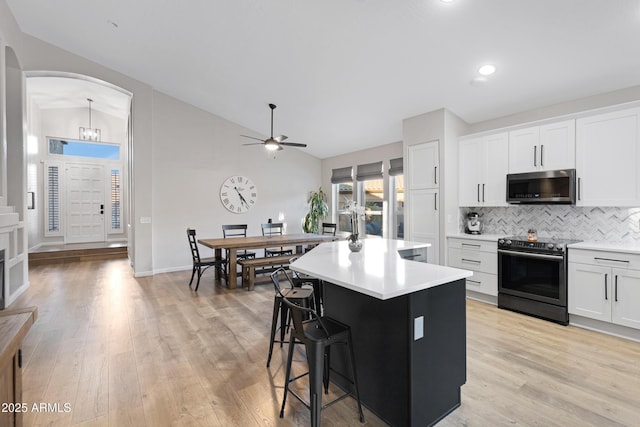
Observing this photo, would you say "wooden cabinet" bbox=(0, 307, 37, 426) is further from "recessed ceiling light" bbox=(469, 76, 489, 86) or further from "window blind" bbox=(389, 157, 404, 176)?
"window blind" bbox=(389, 157, 404, 176)

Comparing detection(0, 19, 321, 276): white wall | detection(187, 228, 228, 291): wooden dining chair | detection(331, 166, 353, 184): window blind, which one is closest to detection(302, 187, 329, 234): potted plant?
detection(331, 166, 353, 184): window blind

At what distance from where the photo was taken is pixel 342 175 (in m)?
7.61

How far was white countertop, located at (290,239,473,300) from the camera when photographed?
5.45 ft

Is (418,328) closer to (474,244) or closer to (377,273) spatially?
(377,273)

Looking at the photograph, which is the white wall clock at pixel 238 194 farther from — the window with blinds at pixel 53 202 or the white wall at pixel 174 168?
the window with blinds at pixel 53 202

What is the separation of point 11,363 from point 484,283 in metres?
4.60

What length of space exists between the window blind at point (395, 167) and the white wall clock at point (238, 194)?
10.4 feet

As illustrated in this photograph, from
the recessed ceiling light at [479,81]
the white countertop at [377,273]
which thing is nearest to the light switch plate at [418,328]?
the white countertop at [377,273]

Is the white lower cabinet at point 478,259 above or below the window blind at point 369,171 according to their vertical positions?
below

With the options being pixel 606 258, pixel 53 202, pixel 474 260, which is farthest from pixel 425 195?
pixel 53 202

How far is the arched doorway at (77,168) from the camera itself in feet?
24.7

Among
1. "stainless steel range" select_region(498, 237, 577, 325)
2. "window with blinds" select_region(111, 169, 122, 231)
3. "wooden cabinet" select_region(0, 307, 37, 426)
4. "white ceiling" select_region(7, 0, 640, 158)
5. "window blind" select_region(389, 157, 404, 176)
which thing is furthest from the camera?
"window with blinds" select_region(111, 169, 122, 231)

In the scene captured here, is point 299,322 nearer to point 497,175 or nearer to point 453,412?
point 453,412

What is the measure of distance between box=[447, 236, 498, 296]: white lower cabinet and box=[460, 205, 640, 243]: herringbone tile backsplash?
0.56 meters
